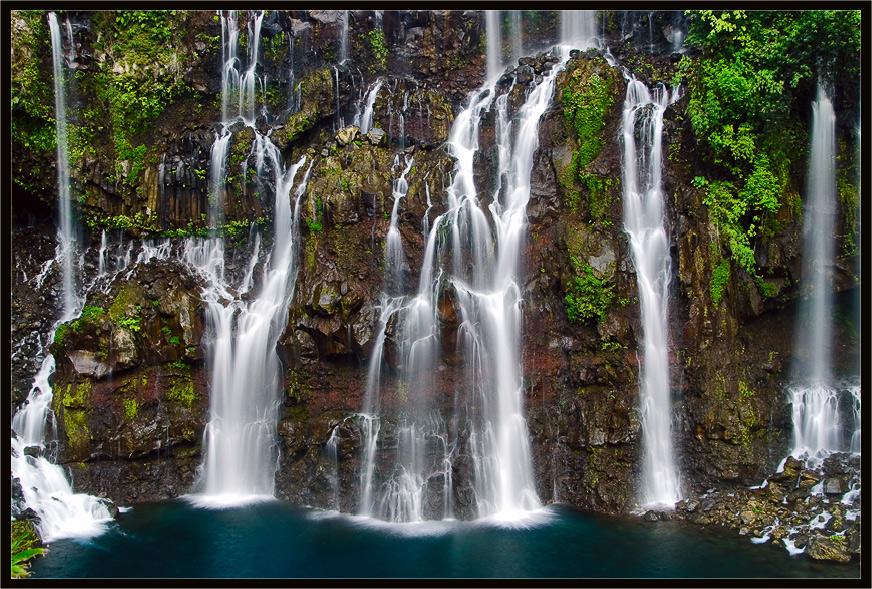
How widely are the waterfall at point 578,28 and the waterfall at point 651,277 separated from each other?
647 centimetres

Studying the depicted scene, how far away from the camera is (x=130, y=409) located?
1650 centimetres

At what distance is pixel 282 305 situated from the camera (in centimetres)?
1708

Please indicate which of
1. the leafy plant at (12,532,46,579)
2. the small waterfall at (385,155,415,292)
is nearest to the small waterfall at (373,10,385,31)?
the small waterfall at (385,155,415,292)

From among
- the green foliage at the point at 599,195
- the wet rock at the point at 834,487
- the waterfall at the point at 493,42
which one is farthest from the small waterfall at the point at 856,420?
the waterfall at the point at 493,42

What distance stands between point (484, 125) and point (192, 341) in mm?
10259

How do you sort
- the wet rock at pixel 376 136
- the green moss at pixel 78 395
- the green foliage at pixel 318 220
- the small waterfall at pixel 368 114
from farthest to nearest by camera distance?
the small waterfall at pixel 368 114 → the wet rock at pixel 376 136 → the green foliage at pixel 318 220 → the green moss at pixel 78 395

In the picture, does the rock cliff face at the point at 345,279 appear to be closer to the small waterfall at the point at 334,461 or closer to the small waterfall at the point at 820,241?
the small waterfall at the point at 334,461

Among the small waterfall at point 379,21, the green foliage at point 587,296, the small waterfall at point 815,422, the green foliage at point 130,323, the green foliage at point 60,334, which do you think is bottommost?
the small waterfall at point 815,422

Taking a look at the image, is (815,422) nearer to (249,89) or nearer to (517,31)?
(517,31)

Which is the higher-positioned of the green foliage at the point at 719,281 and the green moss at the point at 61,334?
the green foliage at the point at 719,281

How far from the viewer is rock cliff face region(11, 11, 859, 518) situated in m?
15.4

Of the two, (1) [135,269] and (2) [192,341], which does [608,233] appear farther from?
(1) [135,269]

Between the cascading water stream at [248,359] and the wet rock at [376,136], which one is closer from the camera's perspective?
A: the cascading water stream at [248,359]

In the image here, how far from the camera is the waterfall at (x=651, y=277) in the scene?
1505cm
